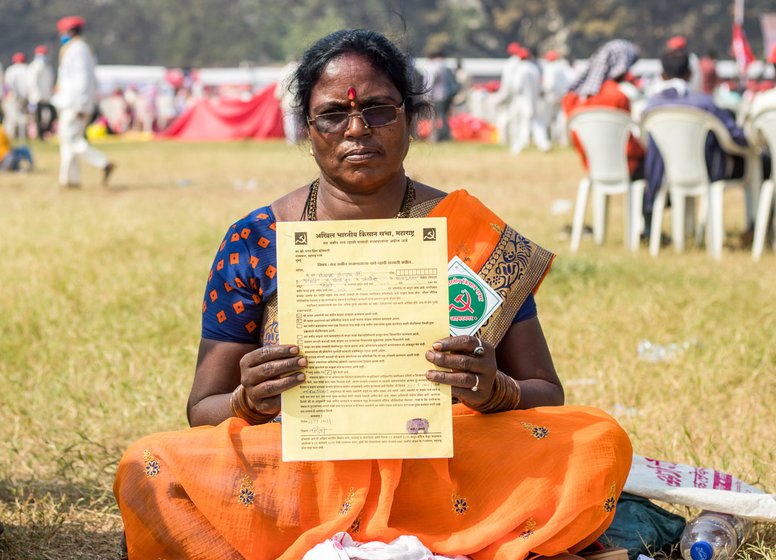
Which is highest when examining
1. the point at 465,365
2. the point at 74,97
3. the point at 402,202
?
the point at 74,97

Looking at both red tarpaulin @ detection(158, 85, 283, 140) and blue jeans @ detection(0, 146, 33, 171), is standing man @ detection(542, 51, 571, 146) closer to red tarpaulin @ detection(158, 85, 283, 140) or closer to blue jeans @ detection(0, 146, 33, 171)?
red tarpaulin @ detection(158, 85, 283, 140)

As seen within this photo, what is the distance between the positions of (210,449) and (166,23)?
6870cm

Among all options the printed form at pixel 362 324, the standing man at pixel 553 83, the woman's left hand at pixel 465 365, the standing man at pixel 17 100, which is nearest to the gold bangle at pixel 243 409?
the printed form at pixel 362 324

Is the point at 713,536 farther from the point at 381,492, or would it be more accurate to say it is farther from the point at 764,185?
the point at 764,185

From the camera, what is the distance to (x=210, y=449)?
254cm

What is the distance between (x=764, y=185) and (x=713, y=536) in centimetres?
527

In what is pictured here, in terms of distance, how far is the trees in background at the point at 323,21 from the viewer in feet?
173

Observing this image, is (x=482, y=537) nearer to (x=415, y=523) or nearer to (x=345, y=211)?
(x=415, y=523)

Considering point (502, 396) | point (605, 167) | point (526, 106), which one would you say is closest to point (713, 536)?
point (502, 396)

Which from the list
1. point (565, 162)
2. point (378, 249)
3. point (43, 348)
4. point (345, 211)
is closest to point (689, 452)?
point (345, 211)

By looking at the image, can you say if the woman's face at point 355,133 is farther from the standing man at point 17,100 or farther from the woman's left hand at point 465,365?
the standing man at point 17,100

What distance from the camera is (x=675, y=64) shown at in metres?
8.71

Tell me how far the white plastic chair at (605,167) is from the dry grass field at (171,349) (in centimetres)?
20

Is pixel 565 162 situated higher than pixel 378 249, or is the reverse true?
pixel 565 162
